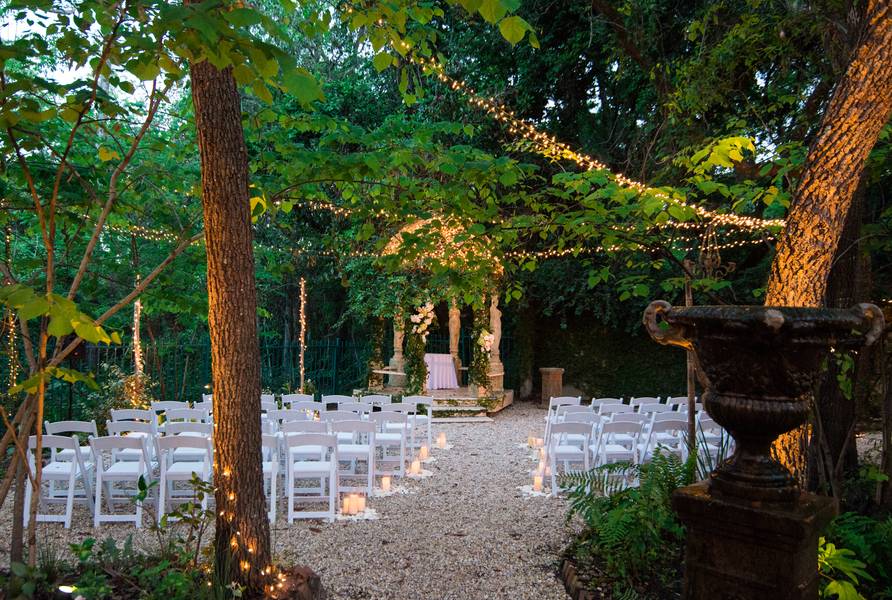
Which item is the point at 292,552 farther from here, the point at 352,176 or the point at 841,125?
the point at 841,125

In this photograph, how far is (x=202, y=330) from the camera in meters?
14.6

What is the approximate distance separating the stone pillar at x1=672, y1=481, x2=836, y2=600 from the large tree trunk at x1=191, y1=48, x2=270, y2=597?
2.25 metres

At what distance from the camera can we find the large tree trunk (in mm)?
3193

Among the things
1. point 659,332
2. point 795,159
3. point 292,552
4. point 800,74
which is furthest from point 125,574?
point 800,74

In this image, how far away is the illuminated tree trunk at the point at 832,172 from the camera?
114 inches

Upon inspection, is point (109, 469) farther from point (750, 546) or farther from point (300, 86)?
point (750, 546)

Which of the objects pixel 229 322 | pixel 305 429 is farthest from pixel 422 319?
pixel 229 322

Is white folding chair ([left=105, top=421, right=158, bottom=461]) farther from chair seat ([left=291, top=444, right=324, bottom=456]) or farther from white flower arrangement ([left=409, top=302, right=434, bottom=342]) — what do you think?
white flower arrangement ([left=409, top=302, right=434, bottom=342])

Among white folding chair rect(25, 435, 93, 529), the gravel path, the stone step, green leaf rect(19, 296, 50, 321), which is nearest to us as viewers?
green leaf rect(19, 296, 50, 321)

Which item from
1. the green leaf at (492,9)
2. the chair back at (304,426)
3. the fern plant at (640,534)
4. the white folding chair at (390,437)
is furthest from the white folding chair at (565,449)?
the green leaf at (492,9)

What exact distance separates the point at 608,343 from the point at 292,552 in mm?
11849

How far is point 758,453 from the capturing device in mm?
2285

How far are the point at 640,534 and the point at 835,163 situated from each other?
8.18ft

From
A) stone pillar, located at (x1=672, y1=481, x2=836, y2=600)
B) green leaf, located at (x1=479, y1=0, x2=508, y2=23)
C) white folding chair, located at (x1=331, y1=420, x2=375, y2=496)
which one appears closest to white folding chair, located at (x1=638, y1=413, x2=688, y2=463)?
white folding chair, located at (x1=331, y1=420, x2=375, y2=496)
